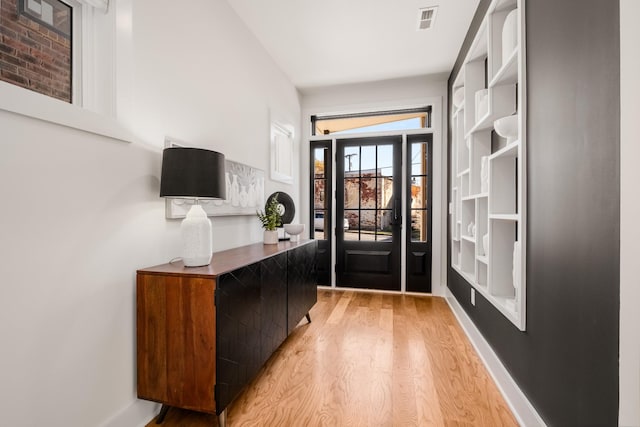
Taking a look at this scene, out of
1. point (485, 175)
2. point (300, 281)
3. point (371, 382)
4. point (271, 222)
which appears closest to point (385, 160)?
point (485, 175)

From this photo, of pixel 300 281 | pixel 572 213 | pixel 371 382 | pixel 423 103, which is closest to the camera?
pixel 572 213

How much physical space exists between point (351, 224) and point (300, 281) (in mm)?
1692

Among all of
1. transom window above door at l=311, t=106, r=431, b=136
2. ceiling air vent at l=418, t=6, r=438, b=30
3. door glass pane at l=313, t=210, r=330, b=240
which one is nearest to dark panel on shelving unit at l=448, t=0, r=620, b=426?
ceiling air vent at l=418, t=6, r=438, b=30

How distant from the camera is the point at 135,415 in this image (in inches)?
57.8

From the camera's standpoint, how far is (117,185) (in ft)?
4.61

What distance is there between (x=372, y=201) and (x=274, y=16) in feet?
7.57

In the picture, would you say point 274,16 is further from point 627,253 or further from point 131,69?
point 627,253

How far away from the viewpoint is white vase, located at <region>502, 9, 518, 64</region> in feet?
5.72

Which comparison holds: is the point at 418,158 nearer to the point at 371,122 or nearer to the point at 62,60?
the point at 371,122

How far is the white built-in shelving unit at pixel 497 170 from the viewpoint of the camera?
62.5 inches

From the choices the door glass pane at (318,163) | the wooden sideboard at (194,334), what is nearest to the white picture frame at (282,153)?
the door glass pane at (318,163)

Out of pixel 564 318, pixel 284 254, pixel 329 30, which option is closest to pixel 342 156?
pixel 329 30

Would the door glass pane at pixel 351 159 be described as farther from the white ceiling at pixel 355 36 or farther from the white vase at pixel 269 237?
the white vase at pixel 269 237

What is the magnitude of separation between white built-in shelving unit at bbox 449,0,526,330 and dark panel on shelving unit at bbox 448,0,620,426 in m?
0.06
